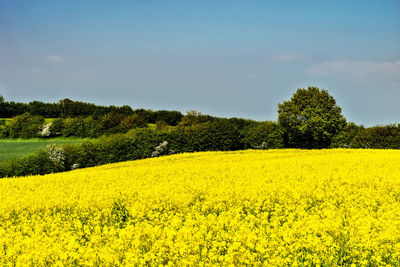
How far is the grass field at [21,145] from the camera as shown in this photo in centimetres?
4022

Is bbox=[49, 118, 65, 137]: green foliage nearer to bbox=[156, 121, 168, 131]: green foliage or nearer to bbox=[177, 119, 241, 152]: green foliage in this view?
bbox=[156, 121, 168, 131]: green foliage

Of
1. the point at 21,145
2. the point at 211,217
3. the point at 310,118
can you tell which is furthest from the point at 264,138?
the point at 21,145

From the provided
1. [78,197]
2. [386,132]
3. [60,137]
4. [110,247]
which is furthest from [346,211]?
[60,137]

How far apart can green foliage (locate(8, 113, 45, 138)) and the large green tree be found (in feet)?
114

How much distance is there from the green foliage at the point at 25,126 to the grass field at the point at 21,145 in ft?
4.00

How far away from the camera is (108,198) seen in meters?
13.6

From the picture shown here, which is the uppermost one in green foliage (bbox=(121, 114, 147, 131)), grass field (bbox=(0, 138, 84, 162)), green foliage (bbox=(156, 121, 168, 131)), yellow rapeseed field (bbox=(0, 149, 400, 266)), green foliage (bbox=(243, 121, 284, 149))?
green foliage (bbox=(121, 114, 147, 131))

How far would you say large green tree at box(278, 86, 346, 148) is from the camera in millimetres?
39719

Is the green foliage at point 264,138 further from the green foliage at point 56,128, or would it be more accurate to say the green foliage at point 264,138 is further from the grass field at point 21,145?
the green foliage at point 56,128

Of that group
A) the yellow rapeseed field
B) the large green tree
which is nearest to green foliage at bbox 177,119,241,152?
the large green tree

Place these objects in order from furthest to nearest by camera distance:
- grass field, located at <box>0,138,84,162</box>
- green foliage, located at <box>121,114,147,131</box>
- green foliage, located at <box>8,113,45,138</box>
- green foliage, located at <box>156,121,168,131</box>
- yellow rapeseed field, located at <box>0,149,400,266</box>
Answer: green foliage, located at <box>8,113,45,138</box> → green foliage, located at <box>121,114,147,131</box> → grass field, located at <box>0,138,84,162</box> → green foliage, located at <box>156,121,168,131</box> → yellow rapeseed field, located at <box>0,149,400,266</box>

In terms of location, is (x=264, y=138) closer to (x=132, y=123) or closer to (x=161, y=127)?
(x=161, y=127)

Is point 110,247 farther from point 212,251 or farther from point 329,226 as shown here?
point 329,226

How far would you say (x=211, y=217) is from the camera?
9734 mm
